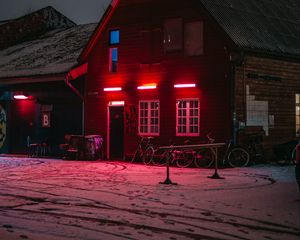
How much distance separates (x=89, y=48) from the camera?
78.5 feet

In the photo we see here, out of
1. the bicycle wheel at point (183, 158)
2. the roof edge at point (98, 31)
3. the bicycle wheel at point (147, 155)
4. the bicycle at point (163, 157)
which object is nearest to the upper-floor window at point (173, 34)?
the roof edge at point (98, 31)

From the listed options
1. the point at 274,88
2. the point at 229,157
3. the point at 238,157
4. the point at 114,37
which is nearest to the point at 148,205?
the point at 229,157

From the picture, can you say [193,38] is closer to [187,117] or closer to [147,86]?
[147,86]

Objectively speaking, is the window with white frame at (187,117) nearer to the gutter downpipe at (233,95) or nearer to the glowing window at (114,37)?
the gutter downpipe at (233,95)

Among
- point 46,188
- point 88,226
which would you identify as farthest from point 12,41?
point 88,226

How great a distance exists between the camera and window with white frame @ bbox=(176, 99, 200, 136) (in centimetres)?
2062

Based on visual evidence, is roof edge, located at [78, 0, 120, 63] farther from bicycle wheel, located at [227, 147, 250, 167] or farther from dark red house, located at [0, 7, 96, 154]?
bicycle wheel, located at [227, 147, 250, 167]

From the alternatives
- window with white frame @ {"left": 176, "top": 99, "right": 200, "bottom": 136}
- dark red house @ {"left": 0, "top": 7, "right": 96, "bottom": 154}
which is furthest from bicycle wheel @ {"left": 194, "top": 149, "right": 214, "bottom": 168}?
dark red house @ {"left": 0, "top": 7, "right": 96, "bottom": 154}

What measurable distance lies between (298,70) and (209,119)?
15.9 ft

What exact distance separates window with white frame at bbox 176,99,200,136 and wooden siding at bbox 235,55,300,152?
167 centimetres

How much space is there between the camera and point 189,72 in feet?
68.3

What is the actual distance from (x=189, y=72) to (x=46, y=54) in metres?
9.77

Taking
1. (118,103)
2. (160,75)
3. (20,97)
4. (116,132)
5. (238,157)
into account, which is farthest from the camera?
(20,97)

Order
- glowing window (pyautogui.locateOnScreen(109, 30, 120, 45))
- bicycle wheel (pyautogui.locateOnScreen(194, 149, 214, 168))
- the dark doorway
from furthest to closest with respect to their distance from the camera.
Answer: glowing window (pyautogui.locateOnScreen(109, 30, 120, 45)) < the dark doorway < bicycle wheel (pyautogui.locateOnScreen(194, 149, 214, 168))
